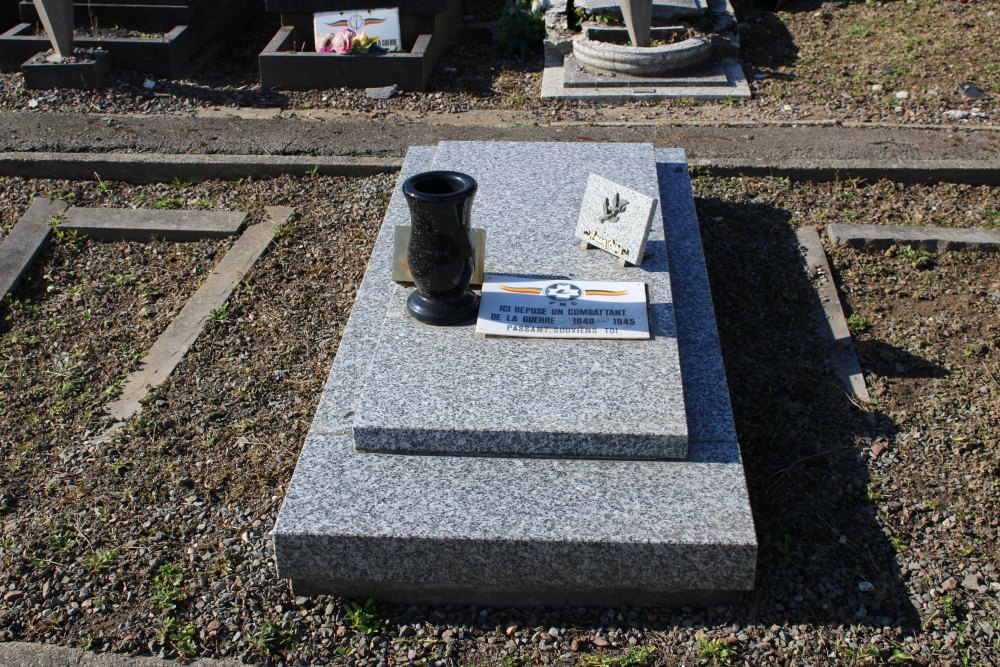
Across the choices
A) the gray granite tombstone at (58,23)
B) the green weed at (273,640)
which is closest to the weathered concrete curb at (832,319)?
the green weed at (273,640)

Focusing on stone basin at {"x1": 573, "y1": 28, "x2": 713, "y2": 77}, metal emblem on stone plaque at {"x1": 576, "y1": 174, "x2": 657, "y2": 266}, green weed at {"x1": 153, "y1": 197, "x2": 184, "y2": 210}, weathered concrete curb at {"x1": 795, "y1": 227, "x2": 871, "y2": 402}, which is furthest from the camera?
stone basin at {"x1": 573, "y1": 28, "x2": 713, "y2": 77}


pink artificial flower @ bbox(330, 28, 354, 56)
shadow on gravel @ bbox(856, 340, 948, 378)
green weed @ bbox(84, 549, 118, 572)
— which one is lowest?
green weed @ bbox(84, 549, 118, 572)

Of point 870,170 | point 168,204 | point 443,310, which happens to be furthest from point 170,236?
point 870,170

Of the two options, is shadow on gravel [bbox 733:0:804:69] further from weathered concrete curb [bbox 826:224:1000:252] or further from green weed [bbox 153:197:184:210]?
green weed [bbox 153:197:184:210]

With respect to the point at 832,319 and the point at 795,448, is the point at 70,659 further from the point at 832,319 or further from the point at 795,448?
the point at 832,319

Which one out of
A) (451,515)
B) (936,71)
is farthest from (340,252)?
(936,71)

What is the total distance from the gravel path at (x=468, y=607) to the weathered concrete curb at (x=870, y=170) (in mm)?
146

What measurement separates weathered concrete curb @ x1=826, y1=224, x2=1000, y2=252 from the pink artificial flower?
4.42 m

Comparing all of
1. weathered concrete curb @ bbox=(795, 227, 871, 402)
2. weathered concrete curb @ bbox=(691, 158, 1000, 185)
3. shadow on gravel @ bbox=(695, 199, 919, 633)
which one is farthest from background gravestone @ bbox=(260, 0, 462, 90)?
weathered concrete curb @ bbox=(795, 227, 871, 402)

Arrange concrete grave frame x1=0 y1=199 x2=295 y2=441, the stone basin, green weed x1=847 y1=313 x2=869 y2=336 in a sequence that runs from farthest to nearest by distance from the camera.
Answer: the stone basin < concrete grave frame x1=0 y1=199 x2=295 y2=441 < green weed x1=847 y1=313 x2=869 y2=336

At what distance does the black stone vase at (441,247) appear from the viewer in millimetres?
3273

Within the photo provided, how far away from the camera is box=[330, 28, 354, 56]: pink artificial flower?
7.70m

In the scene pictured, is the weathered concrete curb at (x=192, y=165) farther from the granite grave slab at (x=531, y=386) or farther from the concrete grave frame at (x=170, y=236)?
the granite grave slab at (x=531, y=386)

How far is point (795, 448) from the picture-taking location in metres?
3.71
